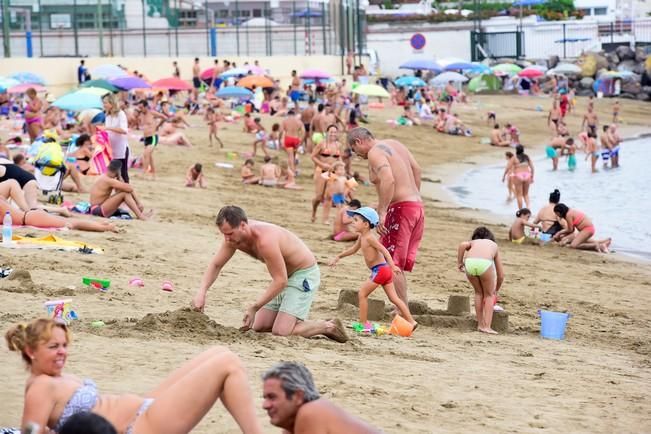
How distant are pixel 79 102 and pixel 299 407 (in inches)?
689

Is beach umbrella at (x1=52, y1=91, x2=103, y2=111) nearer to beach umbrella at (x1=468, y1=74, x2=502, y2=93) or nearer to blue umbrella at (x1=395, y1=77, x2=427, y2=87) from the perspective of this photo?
blue umbrella at (x1=395, y1=77, x2=427, y2=87)

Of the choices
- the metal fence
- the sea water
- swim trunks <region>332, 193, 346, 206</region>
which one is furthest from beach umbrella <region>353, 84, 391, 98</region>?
swim trunks <region>332, 193, 346, 206</region>

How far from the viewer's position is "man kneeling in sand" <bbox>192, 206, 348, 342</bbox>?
7211 mm

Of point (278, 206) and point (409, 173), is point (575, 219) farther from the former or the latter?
point (409, 173)

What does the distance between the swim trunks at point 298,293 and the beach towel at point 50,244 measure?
11.5 ft

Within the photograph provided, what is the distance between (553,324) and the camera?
360 inches

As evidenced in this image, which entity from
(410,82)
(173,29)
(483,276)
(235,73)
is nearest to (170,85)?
(235,73)

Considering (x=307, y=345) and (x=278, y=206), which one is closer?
(x=307, y=345)

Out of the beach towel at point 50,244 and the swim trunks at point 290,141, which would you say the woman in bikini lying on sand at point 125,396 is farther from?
the swim trunks at point 290,141

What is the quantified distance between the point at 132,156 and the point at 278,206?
3.60 meters

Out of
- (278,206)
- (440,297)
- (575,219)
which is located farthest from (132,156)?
(440,297)

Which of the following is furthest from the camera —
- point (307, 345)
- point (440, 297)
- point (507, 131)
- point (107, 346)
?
point (507, 131)

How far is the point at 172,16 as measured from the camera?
40.4 metres

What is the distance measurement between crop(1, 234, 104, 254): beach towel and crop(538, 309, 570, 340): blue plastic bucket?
414cm
